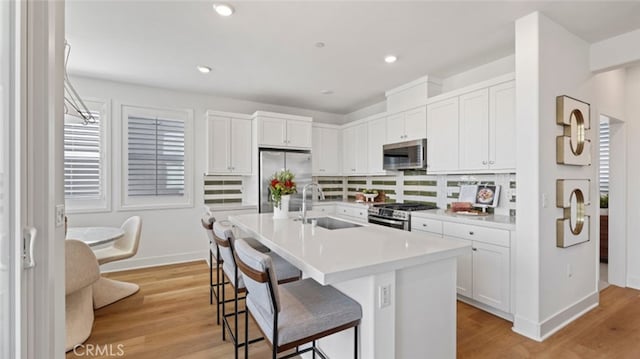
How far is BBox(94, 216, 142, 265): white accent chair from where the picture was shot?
10.1 ft

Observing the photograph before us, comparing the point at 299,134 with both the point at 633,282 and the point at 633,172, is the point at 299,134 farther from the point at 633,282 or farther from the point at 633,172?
the point at 633,282

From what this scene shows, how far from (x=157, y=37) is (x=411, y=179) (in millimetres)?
3537

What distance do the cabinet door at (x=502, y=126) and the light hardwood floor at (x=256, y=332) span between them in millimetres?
1459

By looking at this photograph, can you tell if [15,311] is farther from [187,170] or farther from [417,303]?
[187,170]

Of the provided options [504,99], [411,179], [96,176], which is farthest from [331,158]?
[96,176]

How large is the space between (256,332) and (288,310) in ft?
3.88

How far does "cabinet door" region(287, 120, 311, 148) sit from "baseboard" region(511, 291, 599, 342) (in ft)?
11.3

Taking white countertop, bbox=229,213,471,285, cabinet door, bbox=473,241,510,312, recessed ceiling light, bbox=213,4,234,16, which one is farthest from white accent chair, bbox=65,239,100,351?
cabinet door, bbox=473,241,510,312

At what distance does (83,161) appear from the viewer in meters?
3.81

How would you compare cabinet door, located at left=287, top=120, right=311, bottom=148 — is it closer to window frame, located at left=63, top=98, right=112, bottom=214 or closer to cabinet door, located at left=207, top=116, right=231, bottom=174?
cabinet door, located at left=207, top=116, right=231, bottom=174

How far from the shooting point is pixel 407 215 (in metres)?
3.41

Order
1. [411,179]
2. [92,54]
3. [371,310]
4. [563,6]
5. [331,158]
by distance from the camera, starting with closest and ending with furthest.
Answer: [371,310]
[563,6]
[92,54]
[411,179]
[331,158]

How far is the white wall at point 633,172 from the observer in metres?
3.35

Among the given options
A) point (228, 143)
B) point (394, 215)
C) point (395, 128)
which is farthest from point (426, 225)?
point (228, 143)
